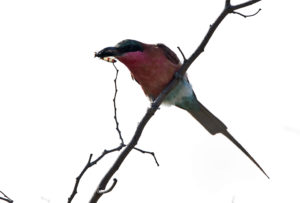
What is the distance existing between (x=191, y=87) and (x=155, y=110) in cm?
140

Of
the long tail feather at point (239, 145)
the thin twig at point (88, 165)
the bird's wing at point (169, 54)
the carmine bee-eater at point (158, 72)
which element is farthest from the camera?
the bird's wing at point (169, 54)

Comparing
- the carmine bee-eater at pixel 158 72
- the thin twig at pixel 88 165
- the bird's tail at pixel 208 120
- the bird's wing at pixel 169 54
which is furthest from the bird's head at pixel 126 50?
the thin twig at pixel 88 165

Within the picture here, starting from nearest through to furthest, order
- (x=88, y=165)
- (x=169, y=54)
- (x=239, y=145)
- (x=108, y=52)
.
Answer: (x=88, y=165) < (x=108, y=52) < (x=239, y=145) < (x=169, y=54)

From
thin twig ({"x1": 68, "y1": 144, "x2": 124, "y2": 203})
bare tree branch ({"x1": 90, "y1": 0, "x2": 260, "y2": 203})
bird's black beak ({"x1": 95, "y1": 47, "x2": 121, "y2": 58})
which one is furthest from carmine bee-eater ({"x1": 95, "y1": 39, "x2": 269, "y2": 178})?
thin twig ({"x1": 68, "y1": 144, "x2": 124, "y2": 203})

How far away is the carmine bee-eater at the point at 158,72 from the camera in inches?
156

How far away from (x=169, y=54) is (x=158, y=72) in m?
0.30

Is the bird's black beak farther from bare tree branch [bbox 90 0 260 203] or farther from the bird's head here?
bare tree branch [bbox 90 0 260 203]

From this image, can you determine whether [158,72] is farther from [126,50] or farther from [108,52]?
[108,52]

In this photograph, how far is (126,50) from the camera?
12.9ft

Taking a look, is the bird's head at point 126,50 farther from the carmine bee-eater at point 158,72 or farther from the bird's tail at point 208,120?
the bird's tail at point 208,120

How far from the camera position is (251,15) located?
9.40 feet

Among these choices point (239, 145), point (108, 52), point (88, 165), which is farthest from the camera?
point (239, 145)

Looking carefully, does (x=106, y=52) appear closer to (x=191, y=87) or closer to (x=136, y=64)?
(x=136, y=64)

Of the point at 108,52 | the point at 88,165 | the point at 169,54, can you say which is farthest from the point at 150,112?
the point at 169,54
